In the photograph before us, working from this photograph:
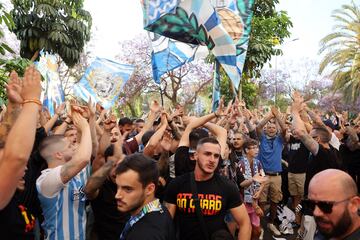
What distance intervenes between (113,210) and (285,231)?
4205 millimetres

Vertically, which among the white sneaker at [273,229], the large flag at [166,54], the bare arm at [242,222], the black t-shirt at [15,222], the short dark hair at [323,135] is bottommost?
the white sneaker at [273,229]

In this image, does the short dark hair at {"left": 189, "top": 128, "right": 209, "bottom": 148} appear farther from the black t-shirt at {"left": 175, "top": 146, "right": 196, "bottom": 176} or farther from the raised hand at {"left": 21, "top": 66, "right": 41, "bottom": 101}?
the raised hand at {"left": 21, "top": 66, "right": 41, "bottom": 101}

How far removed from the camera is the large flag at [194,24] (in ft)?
22.8

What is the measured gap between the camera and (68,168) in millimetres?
2832

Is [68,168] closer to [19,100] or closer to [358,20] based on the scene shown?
[19,100]

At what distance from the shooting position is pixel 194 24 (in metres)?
7.12

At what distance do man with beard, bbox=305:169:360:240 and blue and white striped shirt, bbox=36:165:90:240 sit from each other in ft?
6.00

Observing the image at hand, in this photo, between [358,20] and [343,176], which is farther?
[358,20]

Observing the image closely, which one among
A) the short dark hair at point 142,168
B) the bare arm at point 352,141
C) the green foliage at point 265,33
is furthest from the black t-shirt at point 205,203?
the green foliage at point 265,33

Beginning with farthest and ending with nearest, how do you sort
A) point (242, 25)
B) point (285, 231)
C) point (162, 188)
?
point (242, 25) → point (285, 231) → point (162, 188)

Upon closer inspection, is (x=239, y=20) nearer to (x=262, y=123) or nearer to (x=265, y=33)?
(x=262, y=123)

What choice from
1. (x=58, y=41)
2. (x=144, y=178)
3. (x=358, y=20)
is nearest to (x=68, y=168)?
(x=144, y=178)

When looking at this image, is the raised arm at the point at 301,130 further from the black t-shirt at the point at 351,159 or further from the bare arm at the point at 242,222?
the black t-shirt at the point at 351,159

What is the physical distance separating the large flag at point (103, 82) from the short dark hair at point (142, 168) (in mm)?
5660
